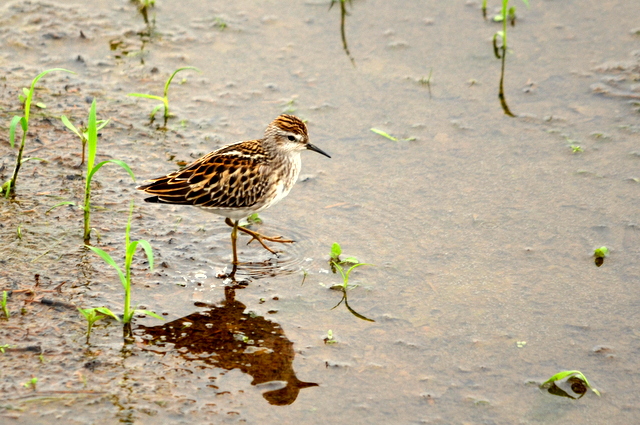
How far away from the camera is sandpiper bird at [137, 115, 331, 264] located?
816 cm

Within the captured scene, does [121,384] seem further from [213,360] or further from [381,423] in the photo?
[381,423]

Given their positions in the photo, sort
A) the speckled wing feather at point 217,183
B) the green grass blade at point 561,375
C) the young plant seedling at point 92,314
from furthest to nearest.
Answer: the speckled wing feather at point 217,183, the young plant seedling at point 92,314, the green grass blade at point 561,375

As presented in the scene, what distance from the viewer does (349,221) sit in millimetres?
8945

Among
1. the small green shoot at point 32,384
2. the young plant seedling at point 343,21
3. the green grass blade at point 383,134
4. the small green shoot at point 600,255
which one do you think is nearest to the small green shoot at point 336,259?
the green grass blade at point 383,134

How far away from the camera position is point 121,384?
6.57m

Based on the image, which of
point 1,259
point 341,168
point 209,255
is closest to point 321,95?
point 341,168

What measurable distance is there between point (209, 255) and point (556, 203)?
12.8 ft

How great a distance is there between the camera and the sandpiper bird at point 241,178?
816 centimetres

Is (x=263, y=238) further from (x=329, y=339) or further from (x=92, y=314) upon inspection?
(x=92, y=314)

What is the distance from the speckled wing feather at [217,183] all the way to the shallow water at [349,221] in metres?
0.60

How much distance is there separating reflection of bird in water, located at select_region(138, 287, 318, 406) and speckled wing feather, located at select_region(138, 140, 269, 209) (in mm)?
1149

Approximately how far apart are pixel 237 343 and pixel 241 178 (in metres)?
1.87

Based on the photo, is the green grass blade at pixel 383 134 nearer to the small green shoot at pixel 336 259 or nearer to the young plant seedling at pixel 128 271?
the small green shoot at pixel 336 259

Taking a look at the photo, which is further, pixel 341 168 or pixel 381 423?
pixel 341 168
